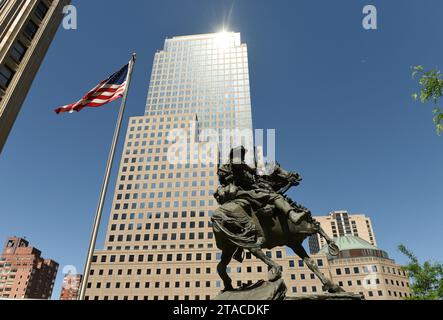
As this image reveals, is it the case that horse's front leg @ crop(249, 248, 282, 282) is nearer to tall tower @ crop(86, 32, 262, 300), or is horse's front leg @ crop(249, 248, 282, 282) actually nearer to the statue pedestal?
the statue pedestal

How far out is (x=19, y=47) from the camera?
32750 mm

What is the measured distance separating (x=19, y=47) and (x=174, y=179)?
62.8 m

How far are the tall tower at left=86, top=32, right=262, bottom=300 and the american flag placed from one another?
6506 centimetres

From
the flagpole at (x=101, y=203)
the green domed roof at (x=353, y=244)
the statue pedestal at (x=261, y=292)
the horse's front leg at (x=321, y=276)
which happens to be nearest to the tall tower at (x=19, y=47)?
the flagpole at (x=101, y=203)

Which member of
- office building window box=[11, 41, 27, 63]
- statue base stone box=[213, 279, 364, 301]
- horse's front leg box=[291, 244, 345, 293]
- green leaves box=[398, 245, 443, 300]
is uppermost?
office building window box=[11, 41, 27, 63]

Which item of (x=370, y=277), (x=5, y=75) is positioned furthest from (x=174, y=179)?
(x=5, y=75)

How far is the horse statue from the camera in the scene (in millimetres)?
7364

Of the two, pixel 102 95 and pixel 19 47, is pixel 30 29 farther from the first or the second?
pixel 102 95

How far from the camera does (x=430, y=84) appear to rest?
10055 millimetres

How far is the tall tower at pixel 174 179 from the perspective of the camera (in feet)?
236

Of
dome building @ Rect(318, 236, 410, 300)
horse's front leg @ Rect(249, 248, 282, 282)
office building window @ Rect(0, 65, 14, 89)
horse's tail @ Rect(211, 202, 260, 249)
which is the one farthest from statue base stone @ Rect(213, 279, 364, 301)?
dome building @ Rect(318, 236, 410, 300)

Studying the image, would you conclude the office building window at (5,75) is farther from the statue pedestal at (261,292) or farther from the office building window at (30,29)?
Result: the statue pedestal at (261,292)

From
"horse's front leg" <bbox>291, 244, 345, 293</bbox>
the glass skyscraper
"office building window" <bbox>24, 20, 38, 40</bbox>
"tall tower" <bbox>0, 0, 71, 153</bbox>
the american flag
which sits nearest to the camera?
"horse's front leg" <bbox>291, 244, 345, 293</bbox>
